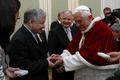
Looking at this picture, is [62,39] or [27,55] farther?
[62,39]

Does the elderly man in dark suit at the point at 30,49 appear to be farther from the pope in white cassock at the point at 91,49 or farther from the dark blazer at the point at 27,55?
the pope in white cassock at the point at 91,49

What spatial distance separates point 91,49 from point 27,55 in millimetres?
645


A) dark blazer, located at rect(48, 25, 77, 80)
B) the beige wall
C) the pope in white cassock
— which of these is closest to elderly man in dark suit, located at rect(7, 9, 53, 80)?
the pope in white cassock

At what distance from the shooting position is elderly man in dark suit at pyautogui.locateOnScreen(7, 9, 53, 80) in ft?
12.6

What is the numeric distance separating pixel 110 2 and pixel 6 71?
813 centimetres

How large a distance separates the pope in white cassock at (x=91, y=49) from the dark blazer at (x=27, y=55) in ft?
0.94

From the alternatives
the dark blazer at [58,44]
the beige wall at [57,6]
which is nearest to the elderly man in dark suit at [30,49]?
the dark blazer at [58,44]

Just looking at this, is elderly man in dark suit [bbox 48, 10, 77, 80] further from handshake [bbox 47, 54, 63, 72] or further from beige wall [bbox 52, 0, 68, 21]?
beige wall [bbox 52, 0, 68, 21]

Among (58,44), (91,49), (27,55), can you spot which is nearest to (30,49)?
(27,55)

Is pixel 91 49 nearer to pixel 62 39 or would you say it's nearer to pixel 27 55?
pixel 27 55

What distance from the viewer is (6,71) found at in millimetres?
2607

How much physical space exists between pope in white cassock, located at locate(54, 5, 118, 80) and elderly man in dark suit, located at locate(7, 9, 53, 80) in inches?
11.5

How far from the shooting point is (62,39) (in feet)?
16.8

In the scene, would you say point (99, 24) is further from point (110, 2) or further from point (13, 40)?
point (110, 2)
